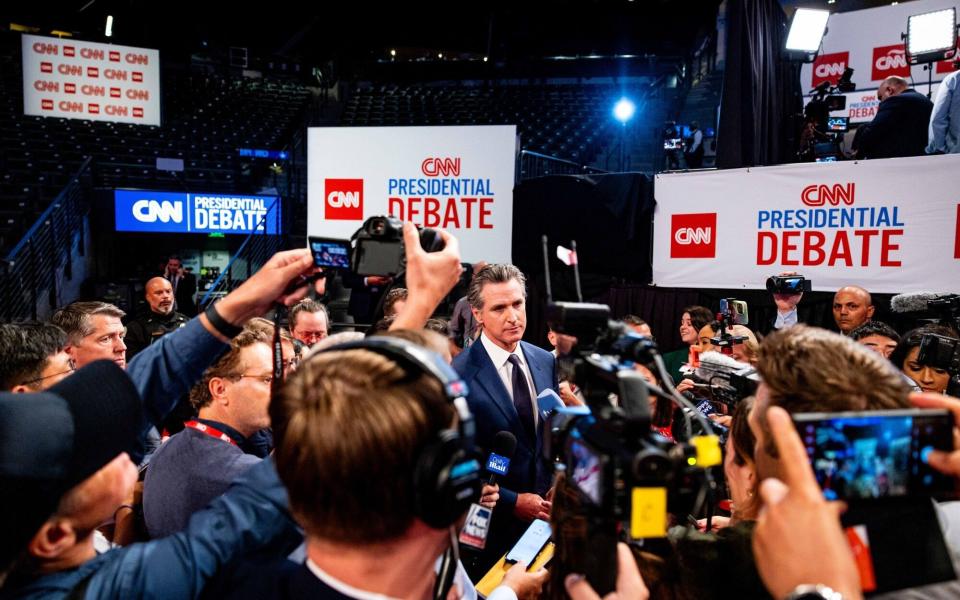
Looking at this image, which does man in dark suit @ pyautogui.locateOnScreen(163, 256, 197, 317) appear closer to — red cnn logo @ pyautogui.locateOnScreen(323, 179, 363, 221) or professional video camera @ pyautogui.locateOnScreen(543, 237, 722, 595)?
red cnn logo @ pyautogui.locateOnScreen(323, 179, 363, 221)

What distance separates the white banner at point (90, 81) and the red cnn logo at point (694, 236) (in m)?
14.2

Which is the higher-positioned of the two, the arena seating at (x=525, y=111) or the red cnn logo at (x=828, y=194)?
the arena seating at (x=525, y=111)

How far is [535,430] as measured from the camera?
2953 mm

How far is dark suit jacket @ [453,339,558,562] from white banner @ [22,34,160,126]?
1572 centimetres

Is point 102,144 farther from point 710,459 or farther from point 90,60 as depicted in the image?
point 710,459

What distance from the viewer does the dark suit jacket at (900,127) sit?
Result: 19.8ft

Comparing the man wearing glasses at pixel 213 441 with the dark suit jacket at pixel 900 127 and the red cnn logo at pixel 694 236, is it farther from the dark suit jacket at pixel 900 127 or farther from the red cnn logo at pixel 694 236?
the dark suit jacket at pixel 900 127

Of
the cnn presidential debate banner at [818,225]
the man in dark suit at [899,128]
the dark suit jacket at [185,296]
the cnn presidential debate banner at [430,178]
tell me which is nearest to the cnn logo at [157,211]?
the dark suit jacket at [185,296]

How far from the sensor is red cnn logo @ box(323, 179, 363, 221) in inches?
230

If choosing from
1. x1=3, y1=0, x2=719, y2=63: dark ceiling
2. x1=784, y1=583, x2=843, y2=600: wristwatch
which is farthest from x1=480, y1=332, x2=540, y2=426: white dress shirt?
x1=3, y1=0, x2=719, y2=63: dark ceiling

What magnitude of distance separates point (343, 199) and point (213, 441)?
14.1 feet

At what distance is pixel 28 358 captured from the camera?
2.43 m

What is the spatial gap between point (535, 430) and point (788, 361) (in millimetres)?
1889

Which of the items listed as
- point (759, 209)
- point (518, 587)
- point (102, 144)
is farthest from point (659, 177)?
point (102, 144)
